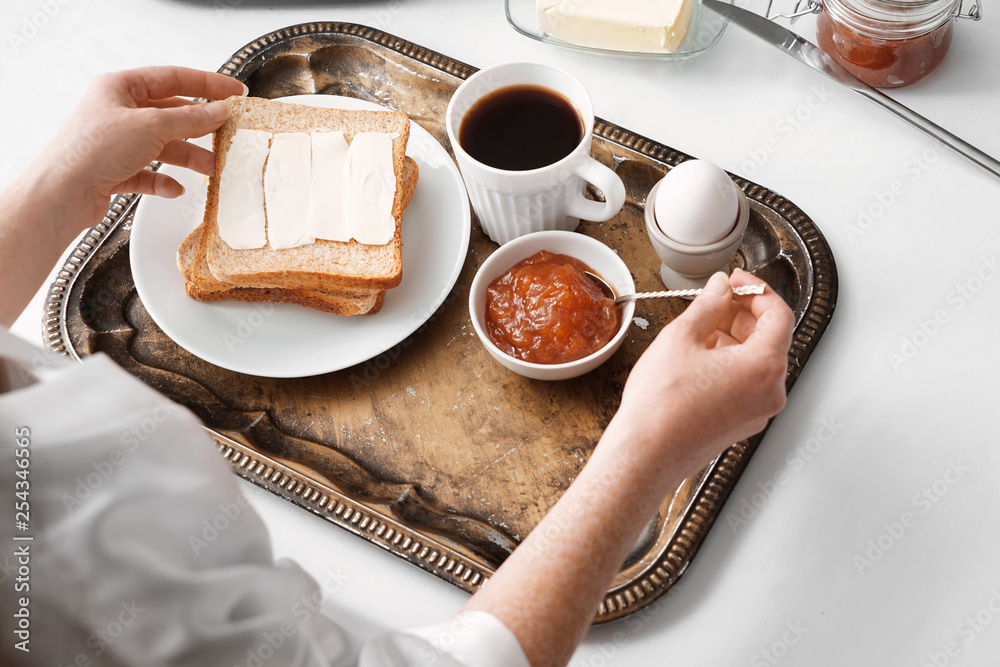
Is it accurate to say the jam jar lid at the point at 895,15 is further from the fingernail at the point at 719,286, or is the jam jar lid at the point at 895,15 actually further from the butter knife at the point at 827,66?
the fingernail at the point at 719,286

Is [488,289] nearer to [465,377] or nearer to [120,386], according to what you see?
[465,377]

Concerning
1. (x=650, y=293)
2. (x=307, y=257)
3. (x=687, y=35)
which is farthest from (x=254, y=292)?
(x=687, y=35)

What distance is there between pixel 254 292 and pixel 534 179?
1.60 feet

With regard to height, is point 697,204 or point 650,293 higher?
point 697,204

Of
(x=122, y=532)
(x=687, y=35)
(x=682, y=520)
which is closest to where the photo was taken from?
(x=122, y=532)

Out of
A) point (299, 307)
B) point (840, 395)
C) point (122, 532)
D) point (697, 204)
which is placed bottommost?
point (840, 395)

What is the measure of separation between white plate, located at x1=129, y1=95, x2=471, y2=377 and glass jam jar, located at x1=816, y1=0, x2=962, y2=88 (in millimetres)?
710

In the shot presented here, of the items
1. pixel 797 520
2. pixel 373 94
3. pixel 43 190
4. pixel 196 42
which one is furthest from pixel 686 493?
pixel 196 42

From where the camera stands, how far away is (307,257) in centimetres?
121

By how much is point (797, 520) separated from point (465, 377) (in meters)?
0.52

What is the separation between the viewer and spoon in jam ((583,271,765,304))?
98 cm

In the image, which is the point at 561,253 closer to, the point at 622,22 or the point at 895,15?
the point at 622,22

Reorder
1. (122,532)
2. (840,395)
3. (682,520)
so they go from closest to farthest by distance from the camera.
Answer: (122,532)
(682,520)
(840,395)

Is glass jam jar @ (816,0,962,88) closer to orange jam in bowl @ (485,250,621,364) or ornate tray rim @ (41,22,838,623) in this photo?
ornate tray rim @ (41,22,838,623)
